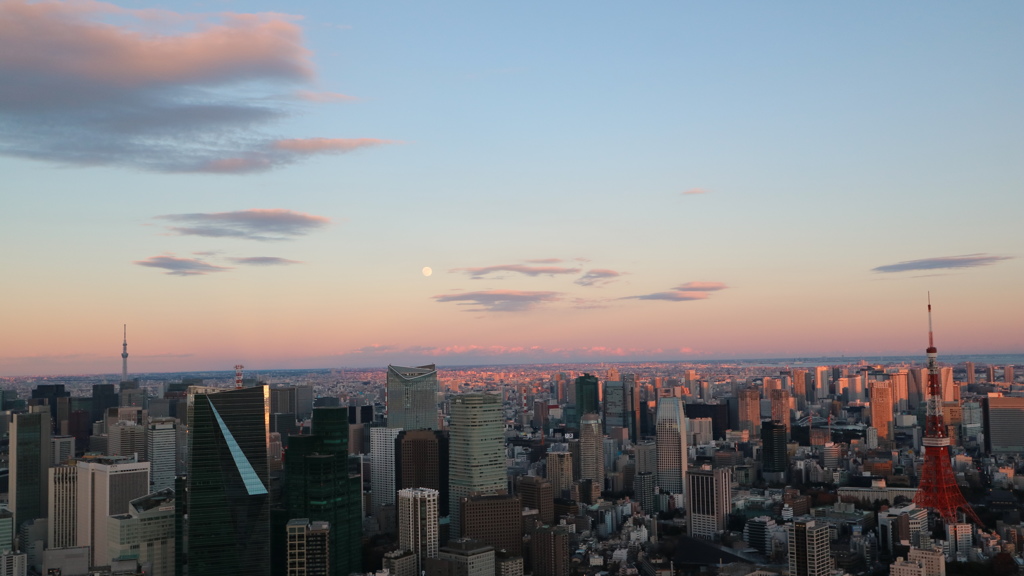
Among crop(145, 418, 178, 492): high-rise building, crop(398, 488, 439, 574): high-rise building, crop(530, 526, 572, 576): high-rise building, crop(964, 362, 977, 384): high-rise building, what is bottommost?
crop(530, 526, 572, 576): high-rise building

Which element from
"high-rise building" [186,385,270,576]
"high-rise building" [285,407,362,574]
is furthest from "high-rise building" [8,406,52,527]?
"high-rise building" [285,407,362,574]

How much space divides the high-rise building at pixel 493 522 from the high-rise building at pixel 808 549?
674 centimetres

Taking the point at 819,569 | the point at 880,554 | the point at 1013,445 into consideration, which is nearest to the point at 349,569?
the point at 819,569

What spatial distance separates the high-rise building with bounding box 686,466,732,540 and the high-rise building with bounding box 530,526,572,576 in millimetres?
6903

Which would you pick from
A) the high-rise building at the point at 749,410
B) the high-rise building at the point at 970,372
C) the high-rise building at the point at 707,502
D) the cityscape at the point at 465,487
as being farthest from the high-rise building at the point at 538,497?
the high-rise building at the point at 970,372

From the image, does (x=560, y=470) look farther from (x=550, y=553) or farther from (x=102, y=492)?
(x=102, y=492)

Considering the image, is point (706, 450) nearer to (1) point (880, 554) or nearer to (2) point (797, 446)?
(2) point (797, 446)

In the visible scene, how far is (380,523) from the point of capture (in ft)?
82.7

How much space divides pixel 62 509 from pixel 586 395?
104 ft

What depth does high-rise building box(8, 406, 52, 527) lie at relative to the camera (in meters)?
25.3

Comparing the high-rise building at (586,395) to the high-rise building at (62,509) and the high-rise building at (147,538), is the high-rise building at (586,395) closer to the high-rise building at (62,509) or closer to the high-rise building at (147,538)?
the high-rise building at (62,509)

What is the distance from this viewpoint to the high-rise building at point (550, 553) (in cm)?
2111

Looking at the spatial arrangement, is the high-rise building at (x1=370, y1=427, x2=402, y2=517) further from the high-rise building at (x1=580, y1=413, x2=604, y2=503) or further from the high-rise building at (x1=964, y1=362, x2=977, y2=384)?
the high-rise building at (x1=964, y1=362, x2=977, y2=384)

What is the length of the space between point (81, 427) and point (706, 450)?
27025 millimetres
